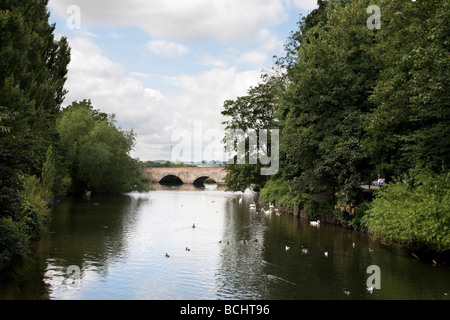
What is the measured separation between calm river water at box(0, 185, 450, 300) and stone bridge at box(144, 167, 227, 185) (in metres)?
66.1

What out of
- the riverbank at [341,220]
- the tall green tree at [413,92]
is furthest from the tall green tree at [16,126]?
the riverbank at [341,220]

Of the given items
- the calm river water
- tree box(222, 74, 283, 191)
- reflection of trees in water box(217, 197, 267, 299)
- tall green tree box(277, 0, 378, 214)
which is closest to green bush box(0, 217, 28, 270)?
the calm river water

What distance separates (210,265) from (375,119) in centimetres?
1017

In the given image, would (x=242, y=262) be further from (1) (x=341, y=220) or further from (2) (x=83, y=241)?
(1) (x=341, y=220)

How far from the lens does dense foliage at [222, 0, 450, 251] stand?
52.6 feet

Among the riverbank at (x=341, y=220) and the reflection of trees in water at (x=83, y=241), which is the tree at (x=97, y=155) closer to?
the reflection of trees in water at (x=83, y=241)

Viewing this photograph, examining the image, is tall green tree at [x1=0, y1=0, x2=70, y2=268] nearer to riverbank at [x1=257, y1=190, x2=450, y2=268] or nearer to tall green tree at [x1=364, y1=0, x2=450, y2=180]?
tall green tree at [x1=364, y1=0, x2=450, y2=180]

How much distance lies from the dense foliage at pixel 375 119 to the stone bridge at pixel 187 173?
56578 millimetres

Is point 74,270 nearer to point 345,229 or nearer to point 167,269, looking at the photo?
point 167,269

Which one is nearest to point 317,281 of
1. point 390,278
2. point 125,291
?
point 390,278

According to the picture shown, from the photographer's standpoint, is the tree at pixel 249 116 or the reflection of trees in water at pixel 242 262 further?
the tree at pixel 249 116

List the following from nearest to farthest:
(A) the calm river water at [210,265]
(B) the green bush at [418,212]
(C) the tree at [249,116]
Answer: (A) the calm river water at [210,265]
(B) the green bush at [418,212]
(C) the tree at [249,116]

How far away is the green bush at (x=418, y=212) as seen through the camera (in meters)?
15.9

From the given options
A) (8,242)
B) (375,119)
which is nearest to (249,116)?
(375,119)
